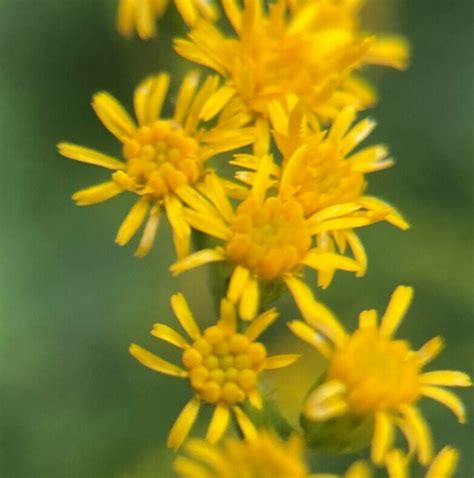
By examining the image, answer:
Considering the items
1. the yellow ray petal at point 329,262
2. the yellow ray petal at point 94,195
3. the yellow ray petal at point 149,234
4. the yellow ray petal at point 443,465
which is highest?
the yellow ray petal at point 94,195

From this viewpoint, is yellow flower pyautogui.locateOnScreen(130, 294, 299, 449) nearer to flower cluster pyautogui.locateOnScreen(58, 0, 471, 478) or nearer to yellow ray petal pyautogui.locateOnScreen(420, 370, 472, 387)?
flower cluster pyautogui.locateOnScreen(58, 0, 471, 478)

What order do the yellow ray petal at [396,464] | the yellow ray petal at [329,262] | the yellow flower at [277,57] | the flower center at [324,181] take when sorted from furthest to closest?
1. the yellow flower at [277,57]
2. the flower center at [324,181]
3. the yellow ray petal at [329,262]
4. the yellow ray petal at [396,464]

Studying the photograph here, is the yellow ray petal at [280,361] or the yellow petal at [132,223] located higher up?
the yellow petal at [132,223]

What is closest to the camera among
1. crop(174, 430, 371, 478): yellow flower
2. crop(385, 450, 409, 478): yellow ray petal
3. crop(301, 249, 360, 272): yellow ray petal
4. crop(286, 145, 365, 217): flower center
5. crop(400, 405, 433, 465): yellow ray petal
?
crop(174, 430, 371, 478): yellow flower

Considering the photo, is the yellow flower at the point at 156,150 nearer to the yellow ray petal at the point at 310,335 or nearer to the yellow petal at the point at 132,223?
the yellow petal at the point at 132,223

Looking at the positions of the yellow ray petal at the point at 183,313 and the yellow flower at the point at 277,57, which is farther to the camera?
the yellow flower at the point at 277,57

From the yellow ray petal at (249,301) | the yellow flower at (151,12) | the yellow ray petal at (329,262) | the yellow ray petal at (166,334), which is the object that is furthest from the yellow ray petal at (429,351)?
the yellow flower at (151,12)

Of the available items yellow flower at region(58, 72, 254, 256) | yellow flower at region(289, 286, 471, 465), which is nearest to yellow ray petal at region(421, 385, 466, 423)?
yellow flower at region(289, 286, 471, 465)

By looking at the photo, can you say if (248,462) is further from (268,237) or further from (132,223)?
(132,223)
